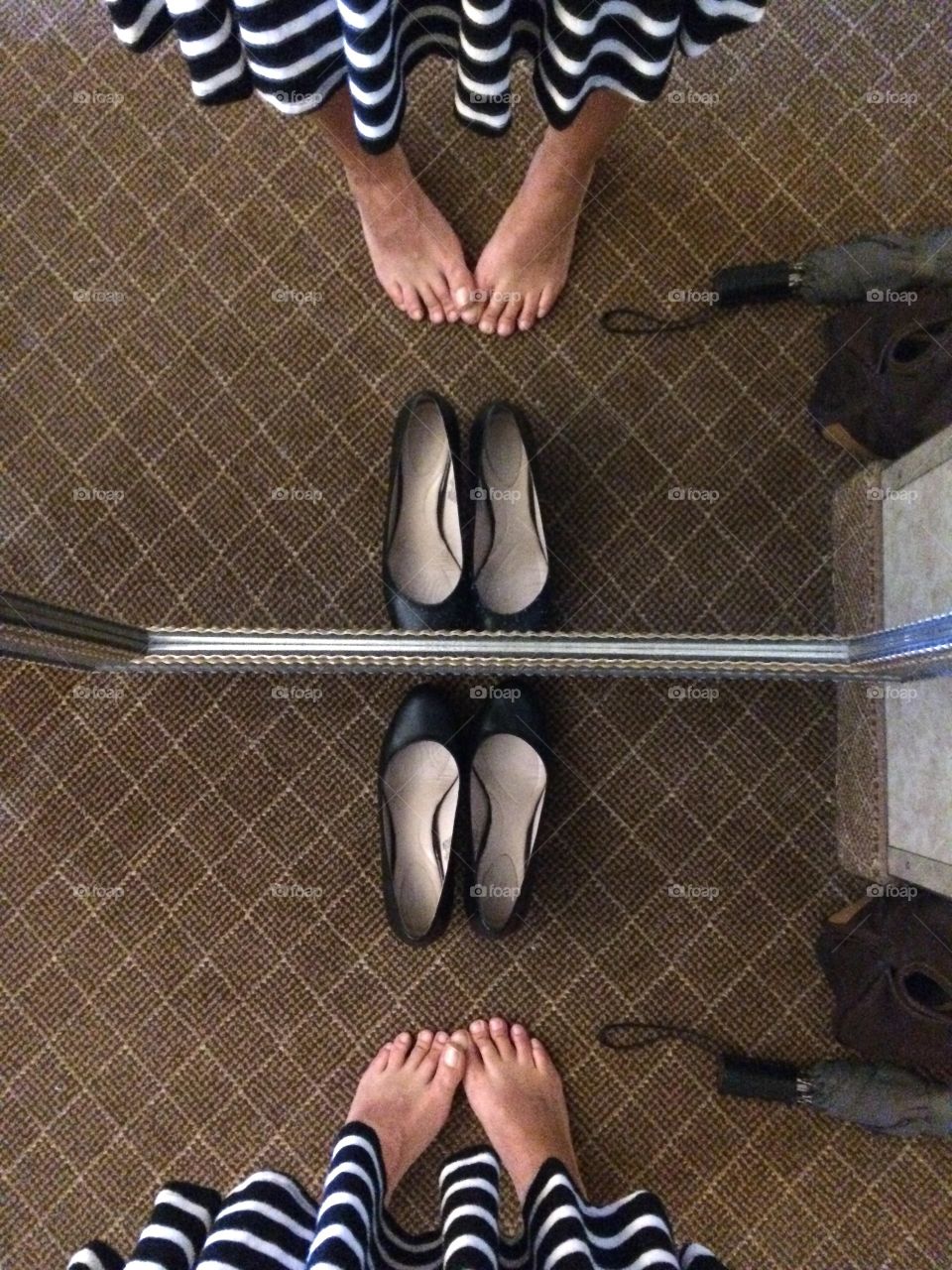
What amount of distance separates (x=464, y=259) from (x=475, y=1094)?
99 cm

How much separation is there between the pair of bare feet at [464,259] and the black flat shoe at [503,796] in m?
0.47

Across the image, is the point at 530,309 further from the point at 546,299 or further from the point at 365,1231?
the point at 365,1231

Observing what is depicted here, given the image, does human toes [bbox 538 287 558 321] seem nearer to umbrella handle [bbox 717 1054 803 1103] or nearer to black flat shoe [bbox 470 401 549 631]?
black flat shoe [bbox 470 401 549 631]

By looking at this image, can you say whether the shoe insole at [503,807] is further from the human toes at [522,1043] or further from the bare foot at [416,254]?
the bare foot at [416,254]

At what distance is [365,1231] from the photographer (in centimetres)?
71

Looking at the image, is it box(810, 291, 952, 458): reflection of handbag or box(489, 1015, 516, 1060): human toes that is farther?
box(489, 1015, 516, 1060): human toes

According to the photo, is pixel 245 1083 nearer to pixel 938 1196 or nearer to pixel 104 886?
pixel 104 886

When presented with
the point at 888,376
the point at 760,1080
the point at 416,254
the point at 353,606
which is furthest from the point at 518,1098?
the point at 416,254

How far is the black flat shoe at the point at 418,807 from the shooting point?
42.1 inches

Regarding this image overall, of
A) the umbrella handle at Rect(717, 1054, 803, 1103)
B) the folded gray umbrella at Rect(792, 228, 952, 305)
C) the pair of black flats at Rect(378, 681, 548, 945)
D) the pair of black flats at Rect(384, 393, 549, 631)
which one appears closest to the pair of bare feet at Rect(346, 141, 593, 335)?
the pair of black flats at Rect(384, 393, 549, 631)

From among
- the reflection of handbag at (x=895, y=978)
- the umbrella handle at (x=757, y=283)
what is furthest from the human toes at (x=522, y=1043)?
the umbrella handle at (x=757, y=283)

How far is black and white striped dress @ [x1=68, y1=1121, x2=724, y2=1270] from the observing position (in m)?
0.67

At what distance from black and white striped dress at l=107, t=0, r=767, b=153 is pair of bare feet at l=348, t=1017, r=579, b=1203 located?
930mm

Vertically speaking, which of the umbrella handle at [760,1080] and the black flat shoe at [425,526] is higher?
the black flat shoe at [425,526]
